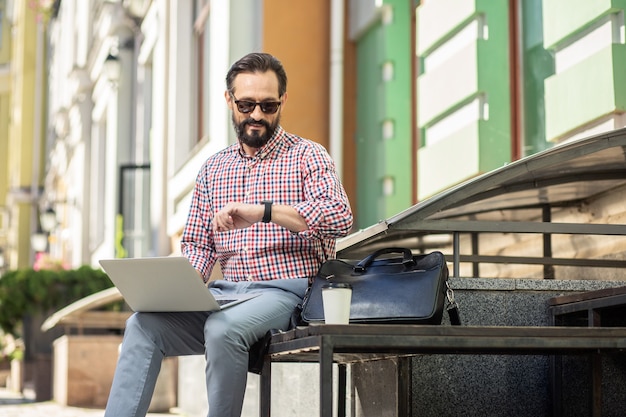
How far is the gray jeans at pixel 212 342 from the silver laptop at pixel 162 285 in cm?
6

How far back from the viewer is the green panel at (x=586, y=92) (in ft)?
20.4

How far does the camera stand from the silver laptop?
4.12 meters

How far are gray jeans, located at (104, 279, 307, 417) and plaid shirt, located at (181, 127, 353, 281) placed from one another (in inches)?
4.3

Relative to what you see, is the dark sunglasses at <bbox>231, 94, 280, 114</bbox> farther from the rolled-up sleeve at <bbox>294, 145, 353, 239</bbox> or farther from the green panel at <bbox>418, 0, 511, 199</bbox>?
the green panel at <bbox>418, 0, 511, 199</bbox>

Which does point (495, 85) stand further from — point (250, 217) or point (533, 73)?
point (250, 217)

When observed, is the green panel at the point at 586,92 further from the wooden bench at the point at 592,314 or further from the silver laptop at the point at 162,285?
the silver laptop at the point at 162,285

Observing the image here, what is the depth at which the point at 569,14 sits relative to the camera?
683 centimetres

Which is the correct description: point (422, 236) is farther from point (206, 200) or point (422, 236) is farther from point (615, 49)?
point (206, 200)

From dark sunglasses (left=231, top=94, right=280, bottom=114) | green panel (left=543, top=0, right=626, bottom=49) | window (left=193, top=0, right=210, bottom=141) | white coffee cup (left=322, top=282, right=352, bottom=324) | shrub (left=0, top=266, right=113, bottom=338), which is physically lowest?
shrub (left=0, top=266, right=113, bottom=338)

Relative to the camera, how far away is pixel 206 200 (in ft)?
16.3

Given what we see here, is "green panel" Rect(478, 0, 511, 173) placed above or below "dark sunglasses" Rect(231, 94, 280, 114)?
above

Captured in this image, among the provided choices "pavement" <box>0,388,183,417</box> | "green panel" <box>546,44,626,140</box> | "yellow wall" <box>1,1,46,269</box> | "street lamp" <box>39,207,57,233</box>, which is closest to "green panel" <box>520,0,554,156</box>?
"green panel" <box>546,44,626,140</box>

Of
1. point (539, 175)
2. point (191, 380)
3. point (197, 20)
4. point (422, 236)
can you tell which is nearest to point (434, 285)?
point (539, 175)

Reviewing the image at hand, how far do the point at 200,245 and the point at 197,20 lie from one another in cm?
857
